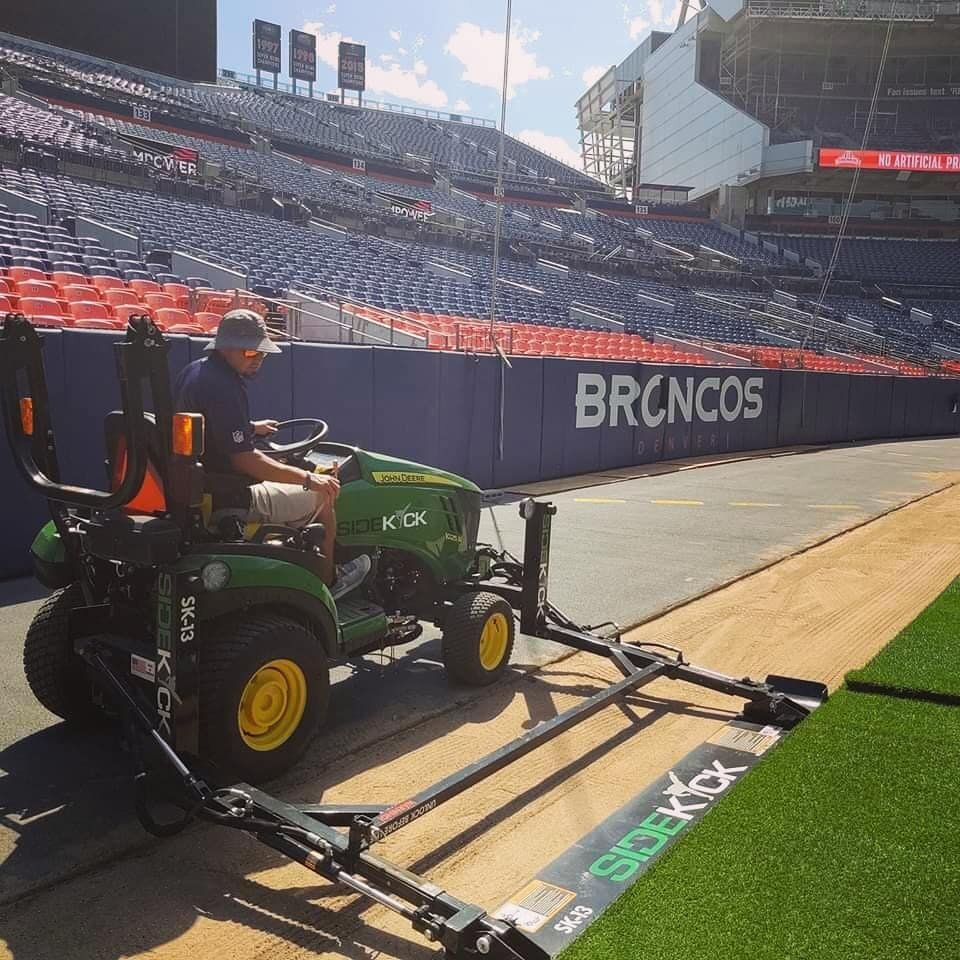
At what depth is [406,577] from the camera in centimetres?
491

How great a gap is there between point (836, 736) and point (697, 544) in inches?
180

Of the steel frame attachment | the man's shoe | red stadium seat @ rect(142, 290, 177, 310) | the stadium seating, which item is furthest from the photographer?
the stadium seating

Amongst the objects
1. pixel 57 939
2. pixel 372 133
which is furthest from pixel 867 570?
pixel 372 133

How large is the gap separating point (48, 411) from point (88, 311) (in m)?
7.71

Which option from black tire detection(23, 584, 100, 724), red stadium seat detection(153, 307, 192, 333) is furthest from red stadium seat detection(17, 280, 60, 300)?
black tire detection(23, 584, 100, 724)

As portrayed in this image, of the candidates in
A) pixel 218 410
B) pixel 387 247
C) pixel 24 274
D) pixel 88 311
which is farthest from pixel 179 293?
pixel 387 247

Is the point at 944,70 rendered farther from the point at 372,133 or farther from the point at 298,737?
the point at 298,737

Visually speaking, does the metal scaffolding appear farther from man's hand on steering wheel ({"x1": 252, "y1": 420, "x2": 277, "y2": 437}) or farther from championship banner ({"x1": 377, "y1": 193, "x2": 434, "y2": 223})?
man's hand on steering wheel ({"x1": 252, "y1": 420, "x2": 277, "y2": 437})

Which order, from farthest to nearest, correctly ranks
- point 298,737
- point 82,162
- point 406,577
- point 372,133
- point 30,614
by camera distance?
point 372,133
point 82,162
point 30,614
point 406,577
point 298,737


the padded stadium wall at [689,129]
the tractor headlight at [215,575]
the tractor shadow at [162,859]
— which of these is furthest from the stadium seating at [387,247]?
the tractor headlight at [215,575]

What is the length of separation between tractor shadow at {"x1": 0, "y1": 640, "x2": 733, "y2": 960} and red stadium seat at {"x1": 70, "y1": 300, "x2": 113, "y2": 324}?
7350 mm

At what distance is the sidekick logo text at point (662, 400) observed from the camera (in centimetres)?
1395

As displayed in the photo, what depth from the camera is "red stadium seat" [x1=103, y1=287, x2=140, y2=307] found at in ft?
39.3

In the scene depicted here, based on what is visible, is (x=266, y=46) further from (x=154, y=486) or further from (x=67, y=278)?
(x=154, y=486)
